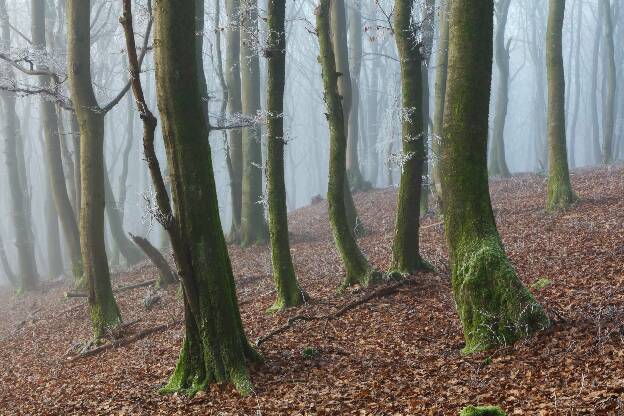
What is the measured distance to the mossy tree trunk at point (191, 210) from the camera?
7.10 m

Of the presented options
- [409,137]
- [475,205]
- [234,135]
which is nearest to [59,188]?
[234,135]

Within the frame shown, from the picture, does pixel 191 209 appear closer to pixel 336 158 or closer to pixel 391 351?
pixel 391 351

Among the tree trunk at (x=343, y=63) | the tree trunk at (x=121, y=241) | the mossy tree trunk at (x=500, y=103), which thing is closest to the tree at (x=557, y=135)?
the tree trunk at (x=343, y=63)

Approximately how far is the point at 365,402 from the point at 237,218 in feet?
43.4

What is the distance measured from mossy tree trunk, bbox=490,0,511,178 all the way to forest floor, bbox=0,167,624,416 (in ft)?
34.2

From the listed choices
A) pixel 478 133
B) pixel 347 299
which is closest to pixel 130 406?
pixel 347 299

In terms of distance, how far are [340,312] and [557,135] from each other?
26.0ft

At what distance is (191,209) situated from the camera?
7270 mm

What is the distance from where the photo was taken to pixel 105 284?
11.7 m

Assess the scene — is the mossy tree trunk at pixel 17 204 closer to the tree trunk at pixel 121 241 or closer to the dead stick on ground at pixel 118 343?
the tree trunk at pixel 121 241

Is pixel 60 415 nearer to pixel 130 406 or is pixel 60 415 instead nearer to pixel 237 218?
pixel 130 406

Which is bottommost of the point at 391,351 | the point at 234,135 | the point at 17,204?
the point at 391,351

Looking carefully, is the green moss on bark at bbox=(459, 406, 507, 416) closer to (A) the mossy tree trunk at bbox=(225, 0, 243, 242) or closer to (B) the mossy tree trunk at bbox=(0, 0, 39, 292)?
(A) the mossy tree trunk at bbox=(225, 0, 243, 242)

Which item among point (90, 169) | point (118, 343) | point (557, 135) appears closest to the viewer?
point (118, 343)
